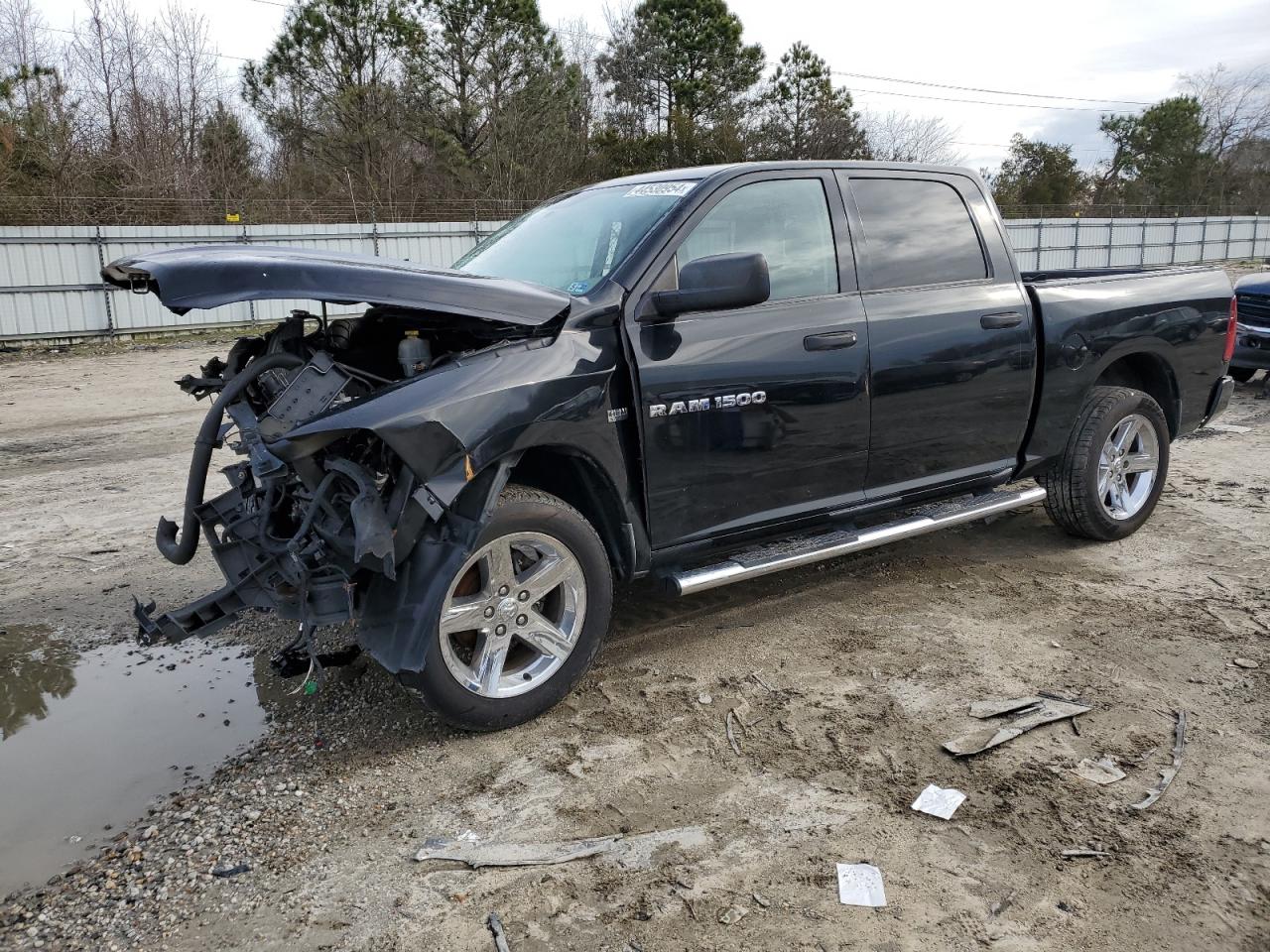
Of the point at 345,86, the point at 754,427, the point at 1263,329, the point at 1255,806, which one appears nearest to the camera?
the point at 1255,806

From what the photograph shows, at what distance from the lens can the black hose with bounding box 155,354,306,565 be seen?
3.22 m

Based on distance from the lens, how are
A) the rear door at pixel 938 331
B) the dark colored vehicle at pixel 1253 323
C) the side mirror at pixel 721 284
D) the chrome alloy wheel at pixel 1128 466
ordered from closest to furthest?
1. the side mirror at pixel 721 284
2. the rear door at pixel 938 331
3. the chrome alloy wheel at pixel 1128 466
4. the dark colored vehicle at pixel 1253 323

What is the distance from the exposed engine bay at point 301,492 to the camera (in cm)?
313

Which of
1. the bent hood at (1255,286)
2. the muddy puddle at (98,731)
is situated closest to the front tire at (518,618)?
the muddy puddle at (98,731)

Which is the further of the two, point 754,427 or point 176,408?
point 176,408

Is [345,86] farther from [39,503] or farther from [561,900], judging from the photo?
[561,900]

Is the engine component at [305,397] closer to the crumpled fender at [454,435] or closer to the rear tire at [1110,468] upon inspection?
the crumpled fender at [454,435]

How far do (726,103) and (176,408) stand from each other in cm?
2884

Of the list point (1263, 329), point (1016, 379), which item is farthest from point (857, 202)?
point (1263, 329)

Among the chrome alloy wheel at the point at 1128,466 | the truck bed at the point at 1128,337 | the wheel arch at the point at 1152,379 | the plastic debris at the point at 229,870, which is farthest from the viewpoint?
the wheel arch at the point at 1152,379

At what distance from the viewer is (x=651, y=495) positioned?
3.70m

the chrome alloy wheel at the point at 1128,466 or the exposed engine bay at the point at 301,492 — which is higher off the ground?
the exposed engine bay at the point at 301,492

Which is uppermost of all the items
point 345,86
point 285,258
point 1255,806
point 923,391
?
point 345,86

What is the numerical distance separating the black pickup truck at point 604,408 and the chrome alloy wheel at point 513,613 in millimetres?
11
